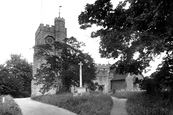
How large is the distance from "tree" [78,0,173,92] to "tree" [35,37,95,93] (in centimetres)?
1030

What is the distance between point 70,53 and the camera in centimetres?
2270

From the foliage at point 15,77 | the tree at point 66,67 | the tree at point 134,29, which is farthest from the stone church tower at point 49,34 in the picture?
the tree at point 134,29

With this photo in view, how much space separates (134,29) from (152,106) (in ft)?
14.2

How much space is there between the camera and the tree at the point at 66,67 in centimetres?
2206

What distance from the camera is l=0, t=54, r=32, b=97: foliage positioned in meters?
37.3

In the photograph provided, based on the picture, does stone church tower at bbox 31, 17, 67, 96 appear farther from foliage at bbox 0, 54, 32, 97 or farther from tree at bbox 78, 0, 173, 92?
tree at bbox 78, 0, 173, 92

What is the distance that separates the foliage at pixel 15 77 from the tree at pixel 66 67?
17043 millimetres

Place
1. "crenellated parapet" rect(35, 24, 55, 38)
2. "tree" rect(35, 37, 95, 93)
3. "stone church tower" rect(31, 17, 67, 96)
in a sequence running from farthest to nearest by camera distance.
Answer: "crenellated parapet" rect(35, 24, 55, 38) → "stone church tower" rect(31, 17, 67, 96) → "tree" rect(35, 37, 95, 93)

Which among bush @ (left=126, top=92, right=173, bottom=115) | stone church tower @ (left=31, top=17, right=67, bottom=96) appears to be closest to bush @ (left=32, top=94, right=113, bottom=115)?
bush @ (left=126, top=92, right=173, bottom=115)

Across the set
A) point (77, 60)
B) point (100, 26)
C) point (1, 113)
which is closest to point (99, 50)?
point (100, 26)

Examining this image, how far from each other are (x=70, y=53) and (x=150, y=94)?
41.8ft

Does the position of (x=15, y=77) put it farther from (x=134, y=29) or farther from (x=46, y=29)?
(x=134, y=29)

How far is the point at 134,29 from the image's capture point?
9.29m

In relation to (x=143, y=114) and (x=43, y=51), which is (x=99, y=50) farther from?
(x=43, y=51)
